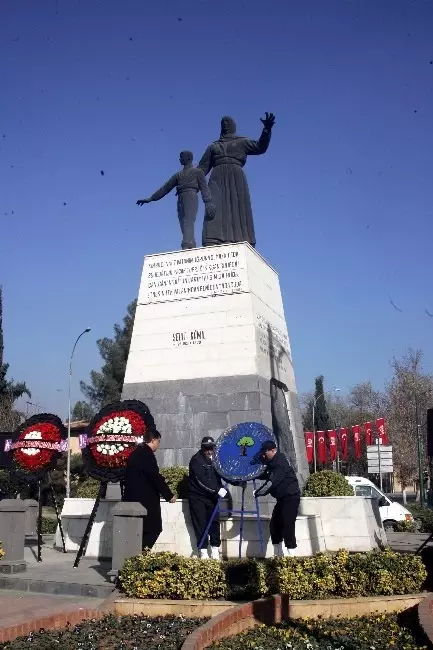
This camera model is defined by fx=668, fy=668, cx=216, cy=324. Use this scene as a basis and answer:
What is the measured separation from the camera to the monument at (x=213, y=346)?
14.0 m

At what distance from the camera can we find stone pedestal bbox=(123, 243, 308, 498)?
45.9ft

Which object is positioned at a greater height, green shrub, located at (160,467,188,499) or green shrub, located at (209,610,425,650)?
green shrub, located at (160,467,188,499)

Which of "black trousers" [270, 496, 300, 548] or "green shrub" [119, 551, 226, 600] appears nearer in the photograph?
"green shrub" [119, 551, 226, 600]

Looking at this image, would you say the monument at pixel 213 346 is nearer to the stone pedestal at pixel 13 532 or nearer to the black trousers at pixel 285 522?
the stone pedestal at pixel 13 532

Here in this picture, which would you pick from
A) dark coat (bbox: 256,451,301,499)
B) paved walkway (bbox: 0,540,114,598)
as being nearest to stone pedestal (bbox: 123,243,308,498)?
paved walkway (bbox: 0,540,114,598)

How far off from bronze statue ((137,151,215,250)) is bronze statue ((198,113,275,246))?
0.25m

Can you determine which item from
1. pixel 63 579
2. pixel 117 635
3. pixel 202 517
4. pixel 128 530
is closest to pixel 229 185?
pixel 202 517

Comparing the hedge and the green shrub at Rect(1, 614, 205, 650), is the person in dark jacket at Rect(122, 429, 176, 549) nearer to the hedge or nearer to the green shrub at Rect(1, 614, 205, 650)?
the hedge

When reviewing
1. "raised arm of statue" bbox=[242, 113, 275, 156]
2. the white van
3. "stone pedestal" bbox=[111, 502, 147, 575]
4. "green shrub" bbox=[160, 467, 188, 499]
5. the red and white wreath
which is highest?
"raised arm of statue" bbox=[242, 113, 275, 156]

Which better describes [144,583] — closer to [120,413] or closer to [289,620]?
[289,620]

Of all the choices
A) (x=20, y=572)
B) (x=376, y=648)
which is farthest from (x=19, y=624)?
(x=20, y=572)

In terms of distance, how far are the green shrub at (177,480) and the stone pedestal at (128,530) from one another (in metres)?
3.54

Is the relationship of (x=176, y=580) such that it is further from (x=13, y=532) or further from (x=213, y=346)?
(x=213, y=346)

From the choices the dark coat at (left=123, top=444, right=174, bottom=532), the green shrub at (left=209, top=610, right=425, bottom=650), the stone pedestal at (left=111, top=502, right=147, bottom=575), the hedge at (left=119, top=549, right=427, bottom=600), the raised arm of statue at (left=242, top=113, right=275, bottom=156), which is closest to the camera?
the green shrub at (left=209, top=610, right=425, bottom=650)
